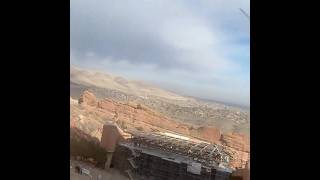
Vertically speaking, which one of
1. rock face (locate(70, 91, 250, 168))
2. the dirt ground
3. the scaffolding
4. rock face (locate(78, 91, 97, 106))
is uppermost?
rock face (locate(78, 91, 97, 106))

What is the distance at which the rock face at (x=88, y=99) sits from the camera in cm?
674

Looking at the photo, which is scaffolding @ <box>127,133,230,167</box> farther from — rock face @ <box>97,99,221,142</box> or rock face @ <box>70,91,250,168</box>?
rock face @ <box>97,99,221,142</box>

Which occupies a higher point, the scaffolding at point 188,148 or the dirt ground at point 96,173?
the scaffolding at point 188,148

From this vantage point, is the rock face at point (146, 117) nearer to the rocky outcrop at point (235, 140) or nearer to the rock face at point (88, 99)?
the rock face at point (88, 99)

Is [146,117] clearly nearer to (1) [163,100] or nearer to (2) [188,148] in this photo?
(1) [163,100]

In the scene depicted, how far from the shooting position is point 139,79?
20.7 ft

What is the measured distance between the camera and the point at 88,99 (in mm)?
6832

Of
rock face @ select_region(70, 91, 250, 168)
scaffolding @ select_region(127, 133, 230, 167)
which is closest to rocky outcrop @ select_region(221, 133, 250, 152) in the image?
rock face @ select_region(70, 91, 250, 168)

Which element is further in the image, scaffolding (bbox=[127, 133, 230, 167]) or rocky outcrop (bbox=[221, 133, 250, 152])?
rocky outcrop (bbox=[221, 133, 250, 152])

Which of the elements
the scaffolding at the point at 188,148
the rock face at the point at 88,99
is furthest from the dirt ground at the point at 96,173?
the rock face at the point at 88,99

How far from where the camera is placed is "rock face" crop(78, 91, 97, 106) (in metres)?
6.74
